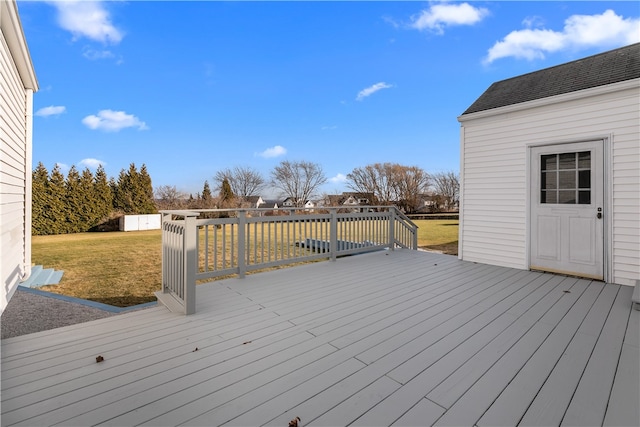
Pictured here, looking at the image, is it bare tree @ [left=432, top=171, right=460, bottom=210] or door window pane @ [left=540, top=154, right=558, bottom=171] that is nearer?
door window pane @ [left=540, top=154, right=558, bottom=171]

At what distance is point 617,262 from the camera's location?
374 cm

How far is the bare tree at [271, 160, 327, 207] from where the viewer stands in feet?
94.7

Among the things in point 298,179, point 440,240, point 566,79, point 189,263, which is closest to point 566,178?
point 566,79

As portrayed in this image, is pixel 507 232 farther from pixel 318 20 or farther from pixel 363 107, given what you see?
pixel 363 107

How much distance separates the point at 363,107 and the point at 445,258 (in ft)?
49.9

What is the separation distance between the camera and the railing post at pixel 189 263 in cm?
265

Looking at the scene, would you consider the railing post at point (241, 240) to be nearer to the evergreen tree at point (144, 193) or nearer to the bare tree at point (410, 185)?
→ the evergreen tree at point (144, 193)

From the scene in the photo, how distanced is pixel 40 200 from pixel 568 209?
66.6 feet

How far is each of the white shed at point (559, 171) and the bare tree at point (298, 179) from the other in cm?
2405

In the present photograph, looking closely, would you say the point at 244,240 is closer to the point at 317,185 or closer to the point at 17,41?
the point at 17,41

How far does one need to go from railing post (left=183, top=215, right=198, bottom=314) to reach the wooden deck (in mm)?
143

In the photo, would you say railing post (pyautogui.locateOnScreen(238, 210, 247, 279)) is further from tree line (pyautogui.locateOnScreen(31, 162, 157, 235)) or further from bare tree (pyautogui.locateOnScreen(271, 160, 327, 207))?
bare tree (pyautogui.locateOnScreen(271, 160, 327, 207))

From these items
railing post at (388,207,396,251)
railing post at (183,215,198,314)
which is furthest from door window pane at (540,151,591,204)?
railing post at (183,215,198,314)

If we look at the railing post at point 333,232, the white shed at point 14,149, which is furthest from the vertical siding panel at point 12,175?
the railing post at point 333,232
